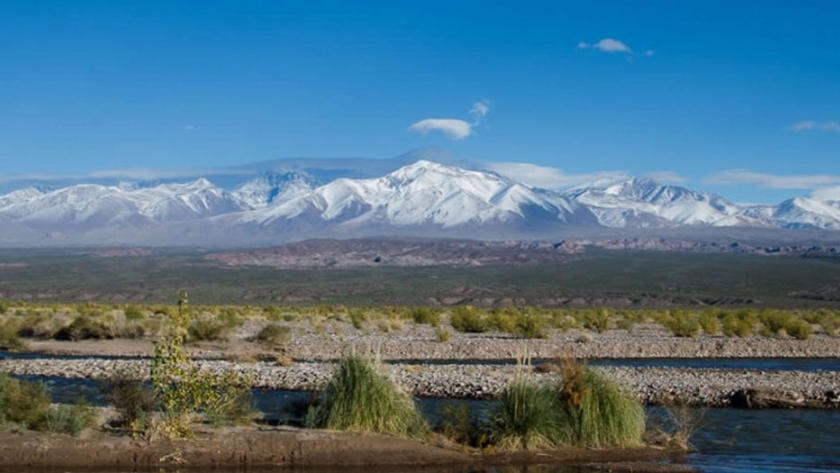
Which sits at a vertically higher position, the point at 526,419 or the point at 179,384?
the point at 179,384

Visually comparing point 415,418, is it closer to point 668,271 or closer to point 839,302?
point 839,302

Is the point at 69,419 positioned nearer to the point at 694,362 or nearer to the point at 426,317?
the point at 694,362

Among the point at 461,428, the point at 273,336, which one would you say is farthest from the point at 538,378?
the point at 273,336

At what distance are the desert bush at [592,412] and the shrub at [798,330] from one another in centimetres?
3055

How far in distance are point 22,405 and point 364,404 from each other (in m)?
6.77

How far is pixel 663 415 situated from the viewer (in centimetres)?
2392

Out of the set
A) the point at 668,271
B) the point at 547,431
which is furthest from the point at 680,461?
the point at 668,271

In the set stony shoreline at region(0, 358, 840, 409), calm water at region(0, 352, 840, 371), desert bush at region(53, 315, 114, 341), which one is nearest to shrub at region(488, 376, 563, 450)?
stony shoreline at region(0, 358, 840, 409)

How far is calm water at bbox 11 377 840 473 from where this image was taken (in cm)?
1883

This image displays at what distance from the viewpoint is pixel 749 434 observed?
2177cm

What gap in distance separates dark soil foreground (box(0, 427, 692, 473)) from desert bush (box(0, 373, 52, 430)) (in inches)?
23.2

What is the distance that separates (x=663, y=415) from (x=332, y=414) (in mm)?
8389

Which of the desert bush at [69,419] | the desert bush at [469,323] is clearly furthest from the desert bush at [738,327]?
the desert bush at [69,419]

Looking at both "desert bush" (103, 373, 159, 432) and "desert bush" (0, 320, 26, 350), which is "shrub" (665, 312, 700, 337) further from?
"desert bush" (103, 373, 159, 432)
